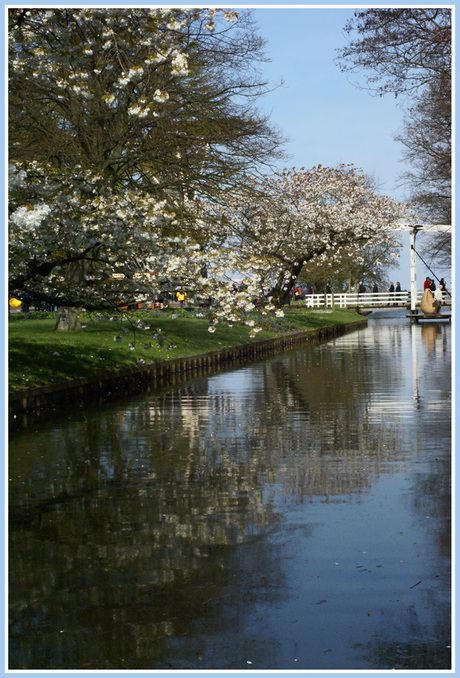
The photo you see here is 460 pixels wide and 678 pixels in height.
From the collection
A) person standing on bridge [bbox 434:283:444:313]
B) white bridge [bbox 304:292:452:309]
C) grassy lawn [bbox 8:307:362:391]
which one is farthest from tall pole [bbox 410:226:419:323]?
grassy lawn [bbox 8:307:362:391]

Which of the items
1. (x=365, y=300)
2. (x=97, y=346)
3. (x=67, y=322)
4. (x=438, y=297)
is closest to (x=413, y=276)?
(x=438, y=297)

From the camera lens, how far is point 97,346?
2278 cm

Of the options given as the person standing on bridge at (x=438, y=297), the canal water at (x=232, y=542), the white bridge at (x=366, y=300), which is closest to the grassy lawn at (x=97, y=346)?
the canal water at (x=232, y=542)

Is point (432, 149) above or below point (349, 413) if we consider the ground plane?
above

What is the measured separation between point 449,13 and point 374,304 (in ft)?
179

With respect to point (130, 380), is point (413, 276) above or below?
above

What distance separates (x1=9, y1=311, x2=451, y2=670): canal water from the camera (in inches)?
204

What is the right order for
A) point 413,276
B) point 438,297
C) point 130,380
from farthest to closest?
point 438,297 < point 413,276 < point 130,380

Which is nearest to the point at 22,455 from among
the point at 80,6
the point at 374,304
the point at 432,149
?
the point at 80,6

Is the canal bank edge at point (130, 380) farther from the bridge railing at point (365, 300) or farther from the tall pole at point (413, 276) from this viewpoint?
the bridge railing at point (365, 300)

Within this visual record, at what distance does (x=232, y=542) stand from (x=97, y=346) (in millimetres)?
15857

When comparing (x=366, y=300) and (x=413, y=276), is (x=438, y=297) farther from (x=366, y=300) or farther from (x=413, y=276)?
(x=366, y=300)

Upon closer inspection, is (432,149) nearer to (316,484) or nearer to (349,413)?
(349,413)

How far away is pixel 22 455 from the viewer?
11.5m
